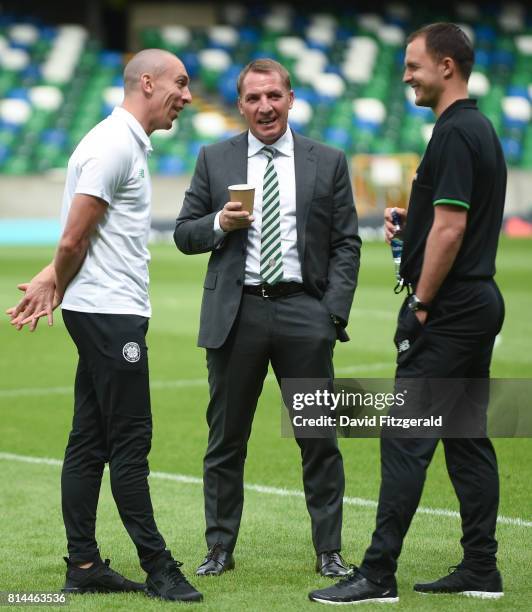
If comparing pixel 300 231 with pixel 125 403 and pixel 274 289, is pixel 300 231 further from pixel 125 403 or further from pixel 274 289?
pixel 125 403

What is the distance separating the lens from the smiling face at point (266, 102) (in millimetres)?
5691

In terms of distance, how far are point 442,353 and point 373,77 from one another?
36.9 metres

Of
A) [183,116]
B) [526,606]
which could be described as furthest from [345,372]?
[183,116]

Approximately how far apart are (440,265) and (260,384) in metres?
1.34

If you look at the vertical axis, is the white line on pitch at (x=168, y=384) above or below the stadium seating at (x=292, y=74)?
below

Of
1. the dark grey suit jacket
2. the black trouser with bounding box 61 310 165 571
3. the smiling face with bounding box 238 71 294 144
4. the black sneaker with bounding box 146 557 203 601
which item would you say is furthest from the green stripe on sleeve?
the black sneaker with bounding box 146 557 203 601

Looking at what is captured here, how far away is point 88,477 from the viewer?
5434 millimetres

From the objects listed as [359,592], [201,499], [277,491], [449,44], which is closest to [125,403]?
[359,592]

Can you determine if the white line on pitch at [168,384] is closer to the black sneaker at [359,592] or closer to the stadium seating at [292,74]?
the black sneaker at [359,592]

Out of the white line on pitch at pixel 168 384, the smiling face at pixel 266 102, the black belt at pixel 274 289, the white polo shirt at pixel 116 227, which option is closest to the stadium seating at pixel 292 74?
the white line on pitch at pixel 168 384

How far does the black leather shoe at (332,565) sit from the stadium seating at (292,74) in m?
27.8

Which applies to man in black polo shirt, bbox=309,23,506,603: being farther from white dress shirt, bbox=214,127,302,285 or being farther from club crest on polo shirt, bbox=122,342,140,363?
club crest on polo shirt, bbox=122,342,140,363

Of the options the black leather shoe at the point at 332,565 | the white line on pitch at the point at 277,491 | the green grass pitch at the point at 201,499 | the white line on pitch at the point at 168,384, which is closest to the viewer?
the green grass pitch at the point at 201,499

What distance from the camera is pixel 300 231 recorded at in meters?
5.75
